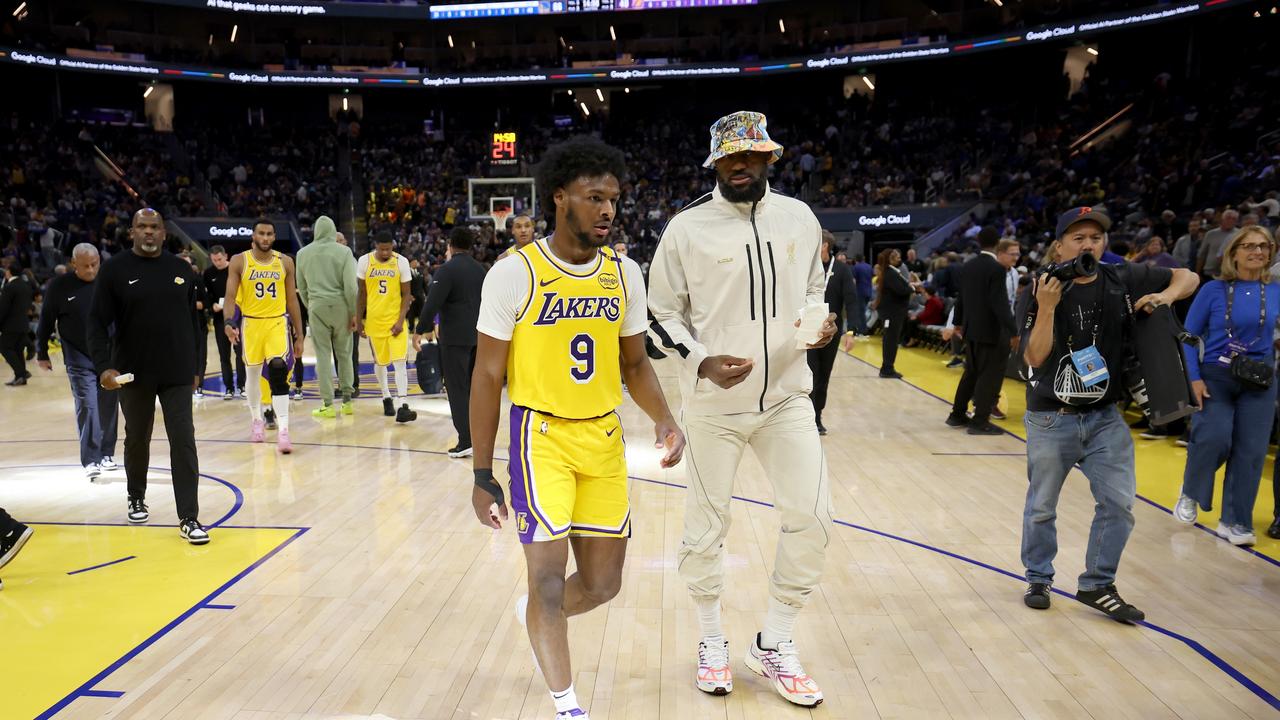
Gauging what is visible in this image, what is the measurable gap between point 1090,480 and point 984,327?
14.5 feet

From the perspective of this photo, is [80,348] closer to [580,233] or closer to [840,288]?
[580,233]

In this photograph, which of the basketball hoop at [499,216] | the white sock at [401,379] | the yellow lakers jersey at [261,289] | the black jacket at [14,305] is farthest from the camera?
the basketball hoop at [499,216]

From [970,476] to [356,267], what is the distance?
5.95m

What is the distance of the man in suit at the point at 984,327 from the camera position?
8.11 meters

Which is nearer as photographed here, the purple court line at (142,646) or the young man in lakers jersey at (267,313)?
the purple court line at (142,646)

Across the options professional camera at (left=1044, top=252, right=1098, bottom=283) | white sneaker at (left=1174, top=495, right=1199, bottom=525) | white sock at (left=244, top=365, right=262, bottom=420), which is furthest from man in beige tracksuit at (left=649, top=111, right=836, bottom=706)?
white sock at (left=244, top=365, right=262, bottom=420)

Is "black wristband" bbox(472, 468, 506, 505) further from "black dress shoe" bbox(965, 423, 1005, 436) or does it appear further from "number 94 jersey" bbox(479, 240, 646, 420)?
"black dress shoe" bbox(965, 423, 1005, 436)

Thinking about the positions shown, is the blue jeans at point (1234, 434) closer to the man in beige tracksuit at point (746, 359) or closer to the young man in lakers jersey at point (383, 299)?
the man in beige tracksuit at point (746, 359)

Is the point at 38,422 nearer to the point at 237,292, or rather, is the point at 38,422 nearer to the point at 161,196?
the point at 237,292

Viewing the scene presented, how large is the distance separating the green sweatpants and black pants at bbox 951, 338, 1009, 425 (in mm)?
6006

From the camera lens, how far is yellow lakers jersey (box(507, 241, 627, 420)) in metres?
2.77

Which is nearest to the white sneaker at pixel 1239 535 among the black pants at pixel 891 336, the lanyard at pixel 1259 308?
the lanyard at pixel 1259 308

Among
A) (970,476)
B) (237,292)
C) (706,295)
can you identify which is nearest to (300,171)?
(237,292)

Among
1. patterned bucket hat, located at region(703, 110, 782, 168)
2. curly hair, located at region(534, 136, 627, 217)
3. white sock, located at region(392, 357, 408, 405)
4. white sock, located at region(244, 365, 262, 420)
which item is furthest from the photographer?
white sock, located at region(392, 357, 408, 405)
